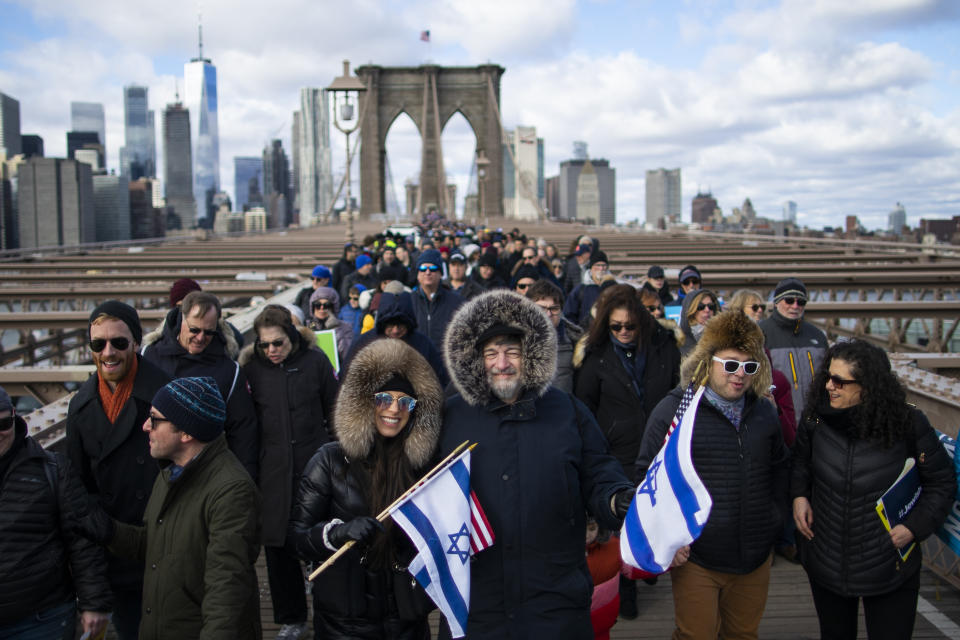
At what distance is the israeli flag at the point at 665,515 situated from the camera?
224 centimetres

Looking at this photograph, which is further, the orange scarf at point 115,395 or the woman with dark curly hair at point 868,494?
the orange scarf at point 115,395

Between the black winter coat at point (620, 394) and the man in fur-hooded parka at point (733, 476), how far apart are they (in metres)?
0.95

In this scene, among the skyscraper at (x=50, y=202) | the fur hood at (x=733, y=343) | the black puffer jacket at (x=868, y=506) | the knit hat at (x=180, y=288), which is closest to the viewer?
the black puffer jacket at (x=868, y=506)

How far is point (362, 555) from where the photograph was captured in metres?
2.46

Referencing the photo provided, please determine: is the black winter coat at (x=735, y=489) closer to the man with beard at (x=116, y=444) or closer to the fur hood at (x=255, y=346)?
the fur hood at (x=255, y=346)

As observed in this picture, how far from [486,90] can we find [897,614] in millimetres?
65456

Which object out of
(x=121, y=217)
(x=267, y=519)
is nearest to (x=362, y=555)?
(x=267, y=519)

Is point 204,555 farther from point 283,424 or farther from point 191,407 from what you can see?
point 283,424

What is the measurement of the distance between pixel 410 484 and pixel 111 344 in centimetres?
137

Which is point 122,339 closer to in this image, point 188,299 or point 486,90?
point 188,299

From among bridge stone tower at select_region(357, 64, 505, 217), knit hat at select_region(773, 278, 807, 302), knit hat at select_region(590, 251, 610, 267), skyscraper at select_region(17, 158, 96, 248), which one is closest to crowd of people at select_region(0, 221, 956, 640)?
knit hat at select_region(773, 278, 807, 302)

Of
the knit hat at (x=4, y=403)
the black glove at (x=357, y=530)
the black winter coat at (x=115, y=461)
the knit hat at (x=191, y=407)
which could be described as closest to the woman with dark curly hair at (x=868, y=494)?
the black glove at (x=357, y=530)

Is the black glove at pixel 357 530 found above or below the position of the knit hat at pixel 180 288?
below

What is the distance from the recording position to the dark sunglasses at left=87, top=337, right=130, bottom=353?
2.97 meters
